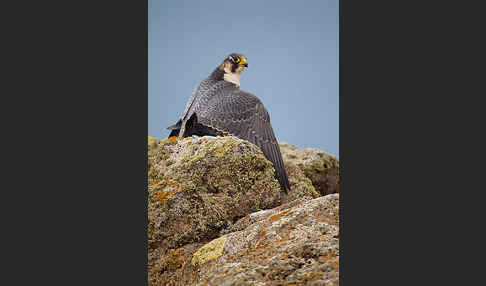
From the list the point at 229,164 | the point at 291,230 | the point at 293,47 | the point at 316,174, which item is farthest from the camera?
the point at 316,174

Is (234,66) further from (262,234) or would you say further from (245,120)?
(262,234)

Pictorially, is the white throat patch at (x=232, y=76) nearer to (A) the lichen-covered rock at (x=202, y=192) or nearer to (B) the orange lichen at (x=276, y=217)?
(A) the lichen-covered rock at (x=202, y=192)

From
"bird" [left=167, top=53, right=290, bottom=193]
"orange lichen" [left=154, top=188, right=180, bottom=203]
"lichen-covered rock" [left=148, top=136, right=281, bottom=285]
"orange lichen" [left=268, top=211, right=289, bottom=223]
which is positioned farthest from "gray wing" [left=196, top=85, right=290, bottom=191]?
"orange lichen" [left=154, top=188, right=180, bottom=203]

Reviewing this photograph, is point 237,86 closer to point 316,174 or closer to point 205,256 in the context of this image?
point 316,174

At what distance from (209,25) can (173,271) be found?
8.68 ft

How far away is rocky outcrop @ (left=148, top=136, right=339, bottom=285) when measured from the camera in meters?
4.08

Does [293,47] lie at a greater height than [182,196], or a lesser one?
greater

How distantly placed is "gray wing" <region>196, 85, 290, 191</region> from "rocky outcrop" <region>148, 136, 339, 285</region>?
98 mm

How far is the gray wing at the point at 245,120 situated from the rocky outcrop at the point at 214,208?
0.10 m

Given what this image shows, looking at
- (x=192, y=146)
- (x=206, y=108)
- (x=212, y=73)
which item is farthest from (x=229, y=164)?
(x=212, y=73)

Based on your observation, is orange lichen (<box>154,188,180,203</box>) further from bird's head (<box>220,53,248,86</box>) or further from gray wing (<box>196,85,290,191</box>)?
bird's head (<box>220,53,248,86</box>)

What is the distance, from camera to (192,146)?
4902 mm

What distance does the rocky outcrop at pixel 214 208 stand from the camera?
13.4ft

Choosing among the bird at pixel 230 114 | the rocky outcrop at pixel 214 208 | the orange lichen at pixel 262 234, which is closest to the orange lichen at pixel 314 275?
the rocky outcrop at pixel 214 208
